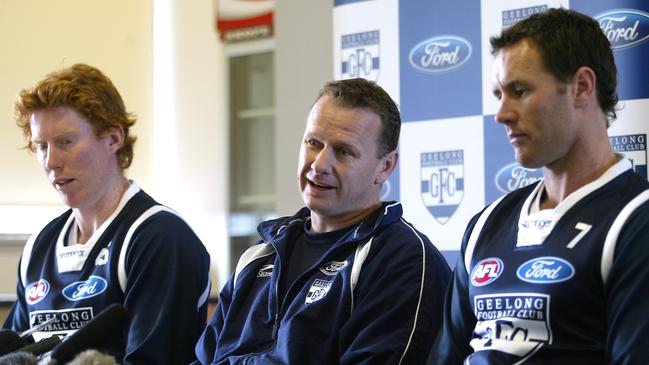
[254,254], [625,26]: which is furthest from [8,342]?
[625,26]

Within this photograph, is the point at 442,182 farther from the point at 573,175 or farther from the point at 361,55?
the point at 573,175

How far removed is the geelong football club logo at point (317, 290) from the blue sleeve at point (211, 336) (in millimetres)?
265

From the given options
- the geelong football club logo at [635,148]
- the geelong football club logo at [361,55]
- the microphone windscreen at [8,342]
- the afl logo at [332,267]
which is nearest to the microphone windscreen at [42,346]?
the microphone windscreen at [8,342]

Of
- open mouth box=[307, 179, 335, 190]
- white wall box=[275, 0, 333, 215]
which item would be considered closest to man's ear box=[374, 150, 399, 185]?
open mouth box=[307, 179, 335, 190]

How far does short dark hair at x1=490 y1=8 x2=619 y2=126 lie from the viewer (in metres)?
1.65

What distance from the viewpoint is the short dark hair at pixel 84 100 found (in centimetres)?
234

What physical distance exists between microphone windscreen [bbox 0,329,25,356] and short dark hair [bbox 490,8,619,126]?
1.21 metres

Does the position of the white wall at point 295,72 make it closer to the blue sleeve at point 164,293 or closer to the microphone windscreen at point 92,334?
the blue sleeve at point 164,293

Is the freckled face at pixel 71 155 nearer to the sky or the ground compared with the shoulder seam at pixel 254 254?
nearer to the sky

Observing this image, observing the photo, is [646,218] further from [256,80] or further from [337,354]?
[256,80]

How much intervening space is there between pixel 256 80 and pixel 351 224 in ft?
12.7

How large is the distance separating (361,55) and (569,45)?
125 cm

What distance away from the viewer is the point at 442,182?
2646 millimetres

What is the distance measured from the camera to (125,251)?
2225 mm
